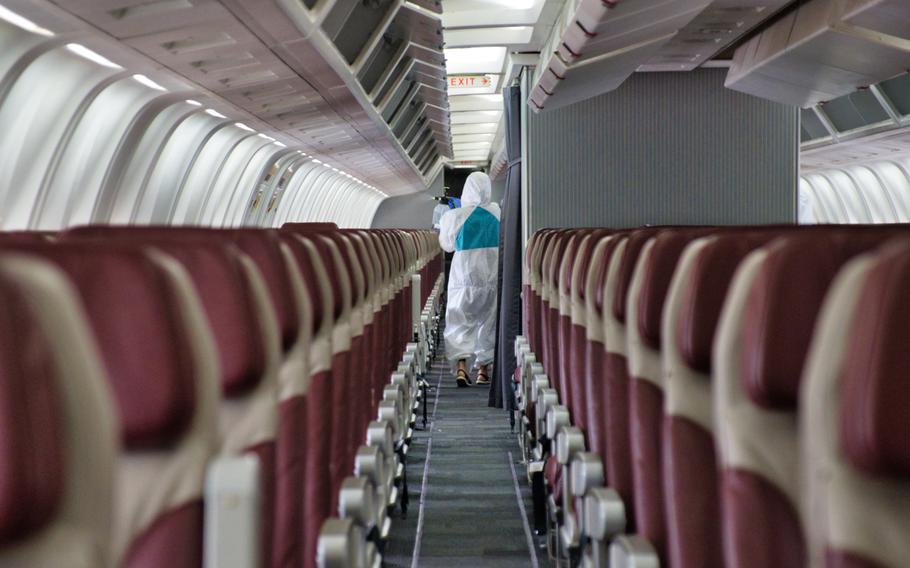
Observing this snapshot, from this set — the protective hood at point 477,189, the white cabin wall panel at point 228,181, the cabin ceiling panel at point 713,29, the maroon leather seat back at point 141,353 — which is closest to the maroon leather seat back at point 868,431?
the maroon leather seat back at point 141,353

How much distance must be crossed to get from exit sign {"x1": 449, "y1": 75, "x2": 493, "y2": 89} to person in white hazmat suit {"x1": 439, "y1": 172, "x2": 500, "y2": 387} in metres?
4.42

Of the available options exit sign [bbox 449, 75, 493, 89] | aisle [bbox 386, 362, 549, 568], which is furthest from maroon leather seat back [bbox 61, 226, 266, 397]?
exit sign [bbox 449, 75, 493, 89]

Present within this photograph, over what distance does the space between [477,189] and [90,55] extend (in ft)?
15.7

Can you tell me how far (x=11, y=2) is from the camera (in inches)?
161

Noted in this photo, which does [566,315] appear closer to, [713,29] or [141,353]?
[141,353]

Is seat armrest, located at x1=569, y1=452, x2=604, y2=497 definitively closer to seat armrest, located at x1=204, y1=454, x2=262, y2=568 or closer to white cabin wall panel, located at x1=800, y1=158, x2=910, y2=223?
seat armrest, located at x1=204, y1=454, x2=262, y2=568

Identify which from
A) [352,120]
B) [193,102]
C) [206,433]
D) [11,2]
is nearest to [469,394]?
[352,120]

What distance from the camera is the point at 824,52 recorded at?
6.57m

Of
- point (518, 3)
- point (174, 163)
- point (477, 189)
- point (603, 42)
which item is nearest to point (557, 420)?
point (603, 42)

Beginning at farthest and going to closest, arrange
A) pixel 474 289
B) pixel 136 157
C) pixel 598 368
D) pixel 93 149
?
pixel 474 289, pixel 136 157, pixel 93 149, pixel 598 368

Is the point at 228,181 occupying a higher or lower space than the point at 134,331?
higher

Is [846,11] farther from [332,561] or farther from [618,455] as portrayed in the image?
[332,561]

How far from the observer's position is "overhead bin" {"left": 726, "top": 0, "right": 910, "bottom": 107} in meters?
5.38

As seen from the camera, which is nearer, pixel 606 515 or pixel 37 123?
pixel 606 515
